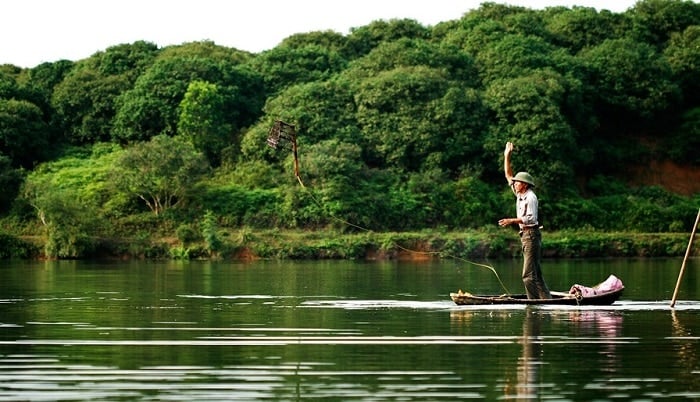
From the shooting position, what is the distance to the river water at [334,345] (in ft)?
45.0

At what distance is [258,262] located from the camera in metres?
51.6

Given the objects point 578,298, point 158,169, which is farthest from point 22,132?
point 578,298

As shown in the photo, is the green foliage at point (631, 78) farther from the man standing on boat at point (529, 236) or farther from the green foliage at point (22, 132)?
the man standing on boat at point (529, 236)

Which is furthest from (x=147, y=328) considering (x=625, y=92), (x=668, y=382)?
(x=625, y=92)

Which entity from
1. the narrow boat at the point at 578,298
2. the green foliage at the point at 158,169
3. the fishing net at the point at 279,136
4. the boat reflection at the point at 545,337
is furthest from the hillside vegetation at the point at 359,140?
the boat reflection at the point at 545,337

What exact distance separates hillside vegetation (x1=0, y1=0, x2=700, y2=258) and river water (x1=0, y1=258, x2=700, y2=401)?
25992 millimetres

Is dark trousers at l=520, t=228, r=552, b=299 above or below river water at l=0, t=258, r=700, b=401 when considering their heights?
above

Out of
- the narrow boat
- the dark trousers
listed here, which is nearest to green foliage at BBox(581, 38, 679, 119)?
the narrow boat

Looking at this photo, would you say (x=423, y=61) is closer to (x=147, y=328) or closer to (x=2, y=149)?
(x=2, y=149)

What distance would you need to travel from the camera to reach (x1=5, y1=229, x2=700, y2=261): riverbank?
55.1 metres

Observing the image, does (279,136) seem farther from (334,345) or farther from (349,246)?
(349,246)

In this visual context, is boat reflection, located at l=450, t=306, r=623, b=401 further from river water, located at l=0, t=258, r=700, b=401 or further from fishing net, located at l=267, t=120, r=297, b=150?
fishing net, located at l=267, t=120, r=297, b=150

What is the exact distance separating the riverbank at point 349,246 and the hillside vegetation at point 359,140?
120mm

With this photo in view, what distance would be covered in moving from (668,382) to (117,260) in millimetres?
40575
